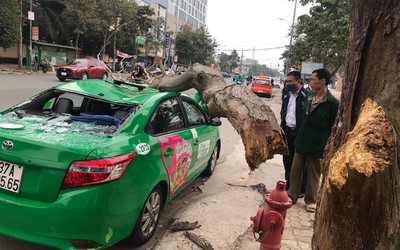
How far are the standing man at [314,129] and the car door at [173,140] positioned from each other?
1.37 metres

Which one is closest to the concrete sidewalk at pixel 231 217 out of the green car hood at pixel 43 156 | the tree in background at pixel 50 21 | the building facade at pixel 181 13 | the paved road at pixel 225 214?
the paved road at pixel 225 214

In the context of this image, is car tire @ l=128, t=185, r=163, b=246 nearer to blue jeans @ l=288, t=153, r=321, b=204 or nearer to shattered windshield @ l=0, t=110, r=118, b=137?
shattered windshield @ l=0, t=110, r=118, b=137

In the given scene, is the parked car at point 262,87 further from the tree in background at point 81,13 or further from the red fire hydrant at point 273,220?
the red fire hydrant at point 273,220

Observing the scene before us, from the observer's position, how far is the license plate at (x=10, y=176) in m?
2.80

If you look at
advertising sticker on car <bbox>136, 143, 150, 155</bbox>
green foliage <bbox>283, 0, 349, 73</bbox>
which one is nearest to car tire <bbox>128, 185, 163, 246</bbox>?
advertising sticker on car <bbox>136, 143, 150, 155</bbox>

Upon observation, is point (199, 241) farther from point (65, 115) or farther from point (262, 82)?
point (262, 82)

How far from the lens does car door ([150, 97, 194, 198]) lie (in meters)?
3.66

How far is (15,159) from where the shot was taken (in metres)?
2.80

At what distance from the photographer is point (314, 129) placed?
4.49 meters

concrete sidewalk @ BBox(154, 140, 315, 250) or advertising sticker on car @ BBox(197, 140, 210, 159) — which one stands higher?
advertising sticker on car @ BBox(197, 140, 210, 159)

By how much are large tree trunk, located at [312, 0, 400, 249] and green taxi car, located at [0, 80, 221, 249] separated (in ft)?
5.04

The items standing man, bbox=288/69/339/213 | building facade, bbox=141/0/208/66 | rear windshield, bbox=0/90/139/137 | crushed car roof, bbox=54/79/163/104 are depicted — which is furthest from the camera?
building facade, bbox=141/0/208/66

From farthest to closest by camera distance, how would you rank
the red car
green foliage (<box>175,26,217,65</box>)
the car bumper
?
1. green foliage (<box>175,26,217,65</box>)
2. the red car
3. the car bumper

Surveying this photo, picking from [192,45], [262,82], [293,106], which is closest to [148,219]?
[293,106]
